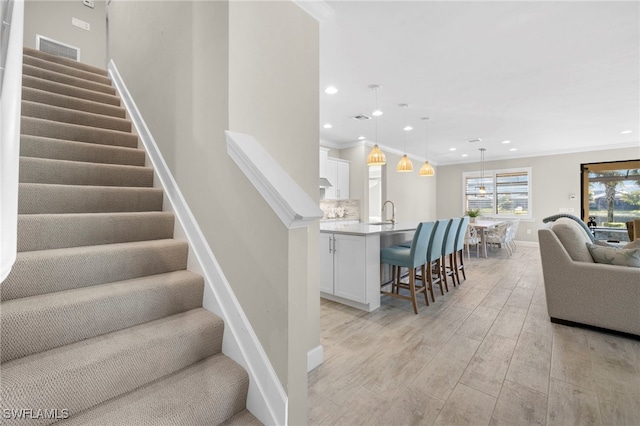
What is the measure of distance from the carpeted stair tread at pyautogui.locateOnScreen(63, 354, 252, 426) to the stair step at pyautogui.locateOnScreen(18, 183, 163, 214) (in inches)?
48.1

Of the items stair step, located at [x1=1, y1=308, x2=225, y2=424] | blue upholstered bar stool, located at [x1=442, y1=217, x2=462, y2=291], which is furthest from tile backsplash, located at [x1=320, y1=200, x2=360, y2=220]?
stair step, located at [x1=1, y1=308, x2=225, y2=424]

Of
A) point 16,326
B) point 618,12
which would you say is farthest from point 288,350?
point 618,12

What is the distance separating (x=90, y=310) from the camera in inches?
48.6

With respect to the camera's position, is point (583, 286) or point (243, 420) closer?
point (243, 420)

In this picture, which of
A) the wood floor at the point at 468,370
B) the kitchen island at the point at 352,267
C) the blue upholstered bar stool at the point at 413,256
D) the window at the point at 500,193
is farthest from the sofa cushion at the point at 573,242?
the window at the point at 500,193

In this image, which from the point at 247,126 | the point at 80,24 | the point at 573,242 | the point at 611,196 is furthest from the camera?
the point at 611,196

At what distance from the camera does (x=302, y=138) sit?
2.01m

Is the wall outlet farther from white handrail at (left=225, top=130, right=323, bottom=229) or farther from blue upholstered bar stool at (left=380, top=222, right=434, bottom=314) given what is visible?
blue upholstered bar stool at (left=380, top=222, right=434, bottom=314)

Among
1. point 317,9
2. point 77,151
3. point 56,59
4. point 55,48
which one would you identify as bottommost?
point 77,151

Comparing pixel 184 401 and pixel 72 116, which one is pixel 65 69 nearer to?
pixel 72 116

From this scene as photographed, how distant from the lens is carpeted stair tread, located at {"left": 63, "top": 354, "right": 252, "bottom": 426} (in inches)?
39.9

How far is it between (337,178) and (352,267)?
3.61 meters

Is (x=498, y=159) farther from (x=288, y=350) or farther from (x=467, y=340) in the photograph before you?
(x=288, y=350)

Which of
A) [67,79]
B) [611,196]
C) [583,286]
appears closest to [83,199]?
[67,79]
